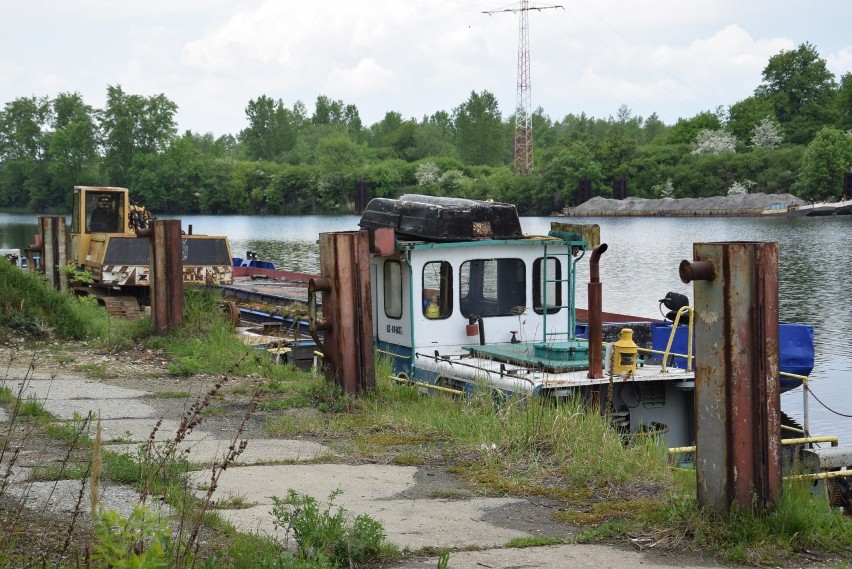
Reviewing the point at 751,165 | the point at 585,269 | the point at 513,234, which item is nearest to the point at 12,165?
the point at 751,165

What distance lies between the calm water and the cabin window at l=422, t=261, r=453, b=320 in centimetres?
777

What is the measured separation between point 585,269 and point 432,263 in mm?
24904

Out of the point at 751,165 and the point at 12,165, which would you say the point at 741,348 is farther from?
the point at 12,165

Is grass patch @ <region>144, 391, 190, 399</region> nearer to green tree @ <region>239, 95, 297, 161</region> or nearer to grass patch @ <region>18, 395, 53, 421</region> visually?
grass patch @ <region>18, 395, 53, 421</region>

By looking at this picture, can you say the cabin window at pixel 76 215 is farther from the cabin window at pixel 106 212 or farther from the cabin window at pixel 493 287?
the cabin window at pixel 493 287

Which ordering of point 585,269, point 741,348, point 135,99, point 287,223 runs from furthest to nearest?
point 135,99 → point 287,223 → point 585,269 → point 741,348

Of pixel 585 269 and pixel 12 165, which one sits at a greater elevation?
pixel 12 165

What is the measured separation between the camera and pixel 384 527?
604 cm

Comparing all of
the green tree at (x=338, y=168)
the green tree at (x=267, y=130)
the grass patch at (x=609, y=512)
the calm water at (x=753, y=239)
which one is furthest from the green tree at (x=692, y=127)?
the grass patch at (x=609, y=512)

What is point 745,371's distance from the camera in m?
5.82

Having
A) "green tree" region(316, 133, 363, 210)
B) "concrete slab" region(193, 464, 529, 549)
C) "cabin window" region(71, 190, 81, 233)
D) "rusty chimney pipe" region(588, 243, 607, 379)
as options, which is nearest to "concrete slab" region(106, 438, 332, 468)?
"concrete slab" region(193, 464, 529, 549)

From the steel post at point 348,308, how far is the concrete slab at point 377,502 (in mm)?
2592

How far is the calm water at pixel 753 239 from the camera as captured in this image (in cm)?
2369

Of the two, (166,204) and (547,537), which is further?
(166,204)
